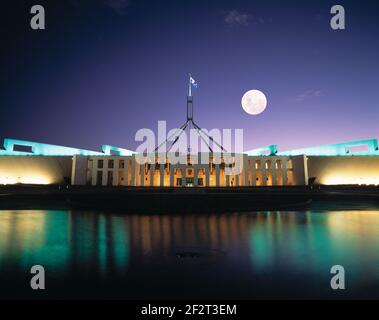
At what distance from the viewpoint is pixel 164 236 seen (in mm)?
7750

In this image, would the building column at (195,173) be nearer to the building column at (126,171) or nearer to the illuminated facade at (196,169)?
the illuminated facade at (196,169)

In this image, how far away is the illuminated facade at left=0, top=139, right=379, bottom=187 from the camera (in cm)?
4100

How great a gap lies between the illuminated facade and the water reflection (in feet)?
104

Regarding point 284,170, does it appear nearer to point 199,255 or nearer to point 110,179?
point 110,179

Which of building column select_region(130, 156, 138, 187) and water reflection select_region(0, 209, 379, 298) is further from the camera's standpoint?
building column select_region(130, 156, 138, 187)

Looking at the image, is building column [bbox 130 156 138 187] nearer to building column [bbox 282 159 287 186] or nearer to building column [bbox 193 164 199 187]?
building column [bbox 193 164 199 187]

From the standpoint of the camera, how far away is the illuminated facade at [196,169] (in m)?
41.0

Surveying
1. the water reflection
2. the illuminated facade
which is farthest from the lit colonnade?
the water reflection

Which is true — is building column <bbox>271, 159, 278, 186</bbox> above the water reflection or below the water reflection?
above
